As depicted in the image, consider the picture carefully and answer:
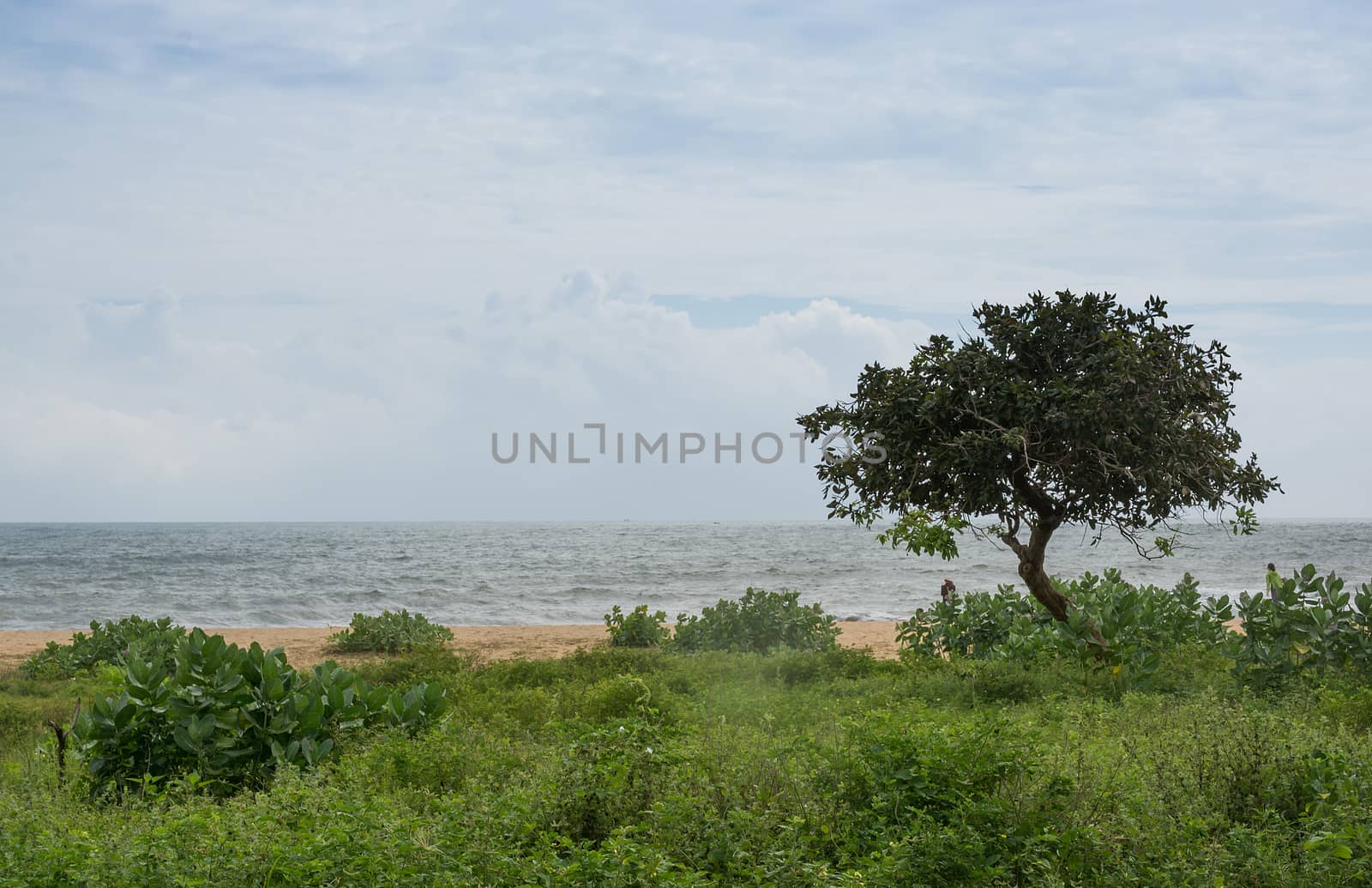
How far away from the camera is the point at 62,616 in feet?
94.6

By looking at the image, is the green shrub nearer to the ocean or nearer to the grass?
the grass

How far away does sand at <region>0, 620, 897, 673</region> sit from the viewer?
52.3 ft

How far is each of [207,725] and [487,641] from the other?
12.1 metres

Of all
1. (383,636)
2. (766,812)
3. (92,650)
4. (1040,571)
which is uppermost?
(1040,571)

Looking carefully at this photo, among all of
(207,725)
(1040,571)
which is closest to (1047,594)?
(1040,571)

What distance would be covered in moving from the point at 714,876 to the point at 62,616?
101 feet

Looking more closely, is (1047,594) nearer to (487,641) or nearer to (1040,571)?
(1040,571)

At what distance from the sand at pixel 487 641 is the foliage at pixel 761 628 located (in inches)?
37.2

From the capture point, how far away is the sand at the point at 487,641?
52.3 feet

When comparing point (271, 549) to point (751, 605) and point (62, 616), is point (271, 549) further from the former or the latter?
point (751, 605)

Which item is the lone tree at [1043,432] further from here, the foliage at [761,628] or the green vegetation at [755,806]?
the foliage at [761,628]

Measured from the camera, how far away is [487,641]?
18547mm

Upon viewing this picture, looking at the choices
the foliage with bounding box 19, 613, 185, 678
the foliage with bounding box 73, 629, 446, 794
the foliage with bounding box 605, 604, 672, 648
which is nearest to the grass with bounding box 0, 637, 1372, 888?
the foliage with bounding box 73, 629, 446, 794

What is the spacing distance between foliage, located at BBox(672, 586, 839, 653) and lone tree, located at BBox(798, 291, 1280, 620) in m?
4.33
